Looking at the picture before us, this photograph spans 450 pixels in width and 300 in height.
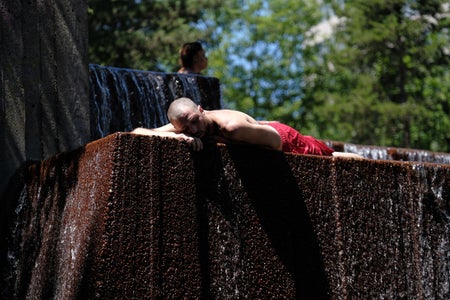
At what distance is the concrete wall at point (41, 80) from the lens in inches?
236

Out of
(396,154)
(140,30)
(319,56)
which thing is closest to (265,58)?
(319,56)

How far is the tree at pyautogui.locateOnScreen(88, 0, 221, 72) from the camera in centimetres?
1917

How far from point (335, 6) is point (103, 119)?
2235 cm

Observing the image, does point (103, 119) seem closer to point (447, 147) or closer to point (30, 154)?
point (30, 154)

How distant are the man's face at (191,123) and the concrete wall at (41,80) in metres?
1.96

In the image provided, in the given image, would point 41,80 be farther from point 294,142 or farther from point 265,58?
point 265,58

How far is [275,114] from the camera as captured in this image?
29.8 meters

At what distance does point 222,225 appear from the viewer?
4.50 meters

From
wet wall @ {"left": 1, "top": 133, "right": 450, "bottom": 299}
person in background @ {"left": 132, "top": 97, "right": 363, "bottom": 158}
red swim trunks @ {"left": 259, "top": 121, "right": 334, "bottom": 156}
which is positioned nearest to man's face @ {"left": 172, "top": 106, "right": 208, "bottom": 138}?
person in background @ {"left": 132, "top": 97, "right": 363, "bottom": 158}

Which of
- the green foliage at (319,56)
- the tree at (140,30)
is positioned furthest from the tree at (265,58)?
the tree at (140,30)

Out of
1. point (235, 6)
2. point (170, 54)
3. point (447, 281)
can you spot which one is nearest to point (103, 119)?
point (447, 281)

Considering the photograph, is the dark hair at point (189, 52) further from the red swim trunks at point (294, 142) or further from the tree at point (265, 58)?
the tree at point (265, 58)

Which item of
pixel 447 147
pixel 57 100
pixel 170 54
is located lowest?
pixel 447 147

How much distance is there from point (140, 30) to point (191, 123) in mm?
16019
